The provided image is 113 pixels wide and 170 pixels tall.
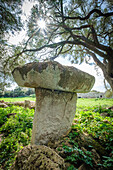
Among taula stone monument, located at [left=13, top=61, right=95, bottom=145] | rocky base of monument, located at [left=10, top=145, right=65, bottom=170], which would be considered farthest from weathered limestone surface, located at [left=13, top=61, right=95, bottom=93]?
rocky base of monument, located at [left=10, top=145, right=65, bottom=170]

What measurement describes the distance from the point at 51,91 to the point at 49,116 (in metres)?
0.44

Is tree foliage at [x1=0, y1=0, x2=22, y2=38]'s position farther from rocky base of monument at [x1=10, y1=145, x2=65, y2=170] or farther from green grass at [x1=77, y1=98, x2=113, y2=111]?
green grass at [x1=77, y1=98, x2=113, y2=111]

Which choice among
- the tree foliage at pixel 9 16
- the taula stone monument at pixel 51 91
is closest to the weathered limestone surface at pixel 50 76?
the taula stone monument at pixel 51 91

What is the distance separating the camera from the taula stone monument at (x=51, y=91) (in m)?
1.30

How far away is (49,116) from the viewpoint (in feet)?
5.23

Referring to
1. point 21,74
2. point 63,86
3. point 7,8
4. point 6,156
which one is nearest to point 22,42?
point 7,8

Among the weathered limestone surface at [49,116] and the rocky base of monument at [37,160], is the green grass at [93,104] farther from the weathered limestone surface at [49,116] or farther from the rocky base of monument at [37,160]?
the rocky base of monument at [37,160]

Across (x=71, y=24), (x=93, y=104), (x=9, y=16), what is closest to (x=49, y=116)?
(x=9, y=16)

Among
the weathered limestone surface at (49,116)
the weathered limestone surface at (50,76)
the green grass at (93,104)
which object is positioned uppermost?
the weathered limestone surface at (50,76)

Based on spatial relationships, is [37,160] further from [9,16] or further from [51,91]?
[9,16]

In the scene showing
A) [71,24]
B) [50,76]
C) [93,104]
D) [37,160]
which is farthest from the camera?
[93,104]

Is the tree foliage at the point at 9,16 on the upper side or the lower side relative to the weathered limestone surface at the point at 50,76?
upper

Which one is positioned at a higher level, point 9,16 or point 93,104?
point 9,16

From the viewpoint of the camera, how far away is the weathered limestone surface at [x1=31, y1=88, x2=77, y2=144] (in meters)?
1.55
